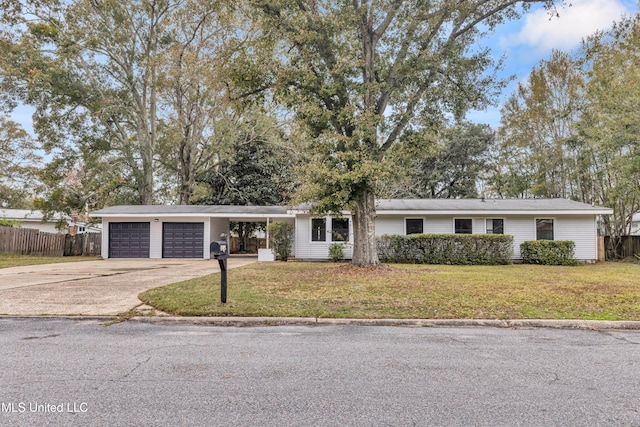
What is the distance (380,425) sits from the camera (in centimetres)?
269

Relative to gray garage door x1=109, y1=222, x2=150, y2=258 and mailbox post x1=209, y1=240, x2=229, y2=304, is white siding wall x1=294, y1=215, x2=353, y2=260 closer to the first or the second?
gray garage door x1=109, y1=222, x2=150, y2=258

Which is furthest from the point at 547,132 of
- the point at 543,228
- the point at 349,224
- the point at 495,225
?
the point at 349,224

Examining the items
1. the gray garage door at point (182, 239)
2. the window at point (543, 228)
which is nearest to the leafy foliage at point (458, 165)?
the window at point (543, 228)

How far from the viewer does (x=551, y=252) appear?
54.9 ft

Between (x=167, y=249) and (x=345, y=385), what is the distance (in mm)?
19142

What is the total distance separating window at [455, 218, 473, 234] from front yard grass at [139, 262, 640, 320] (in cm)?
759

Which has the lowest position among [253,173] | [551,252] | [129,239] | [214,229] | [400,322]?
[400,322]

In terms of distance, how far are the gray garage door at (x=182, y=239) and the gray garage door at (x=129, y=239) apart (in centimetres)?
99

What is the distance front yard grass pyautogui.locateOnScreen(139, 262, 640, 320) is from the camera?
6285mm

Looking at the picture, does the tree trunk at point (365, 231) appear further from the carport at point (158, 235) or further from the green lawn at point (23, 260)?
the green lawn at point (23, 260)

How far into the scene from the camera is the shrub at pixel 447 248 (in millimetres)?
16406

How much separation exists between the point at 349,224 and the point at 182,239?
8.97 meters

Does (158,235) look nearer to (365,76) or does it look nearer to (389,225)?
(389,225)

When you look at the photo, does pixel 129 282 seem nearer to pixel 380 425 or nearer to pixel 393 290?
pixel 393 290
